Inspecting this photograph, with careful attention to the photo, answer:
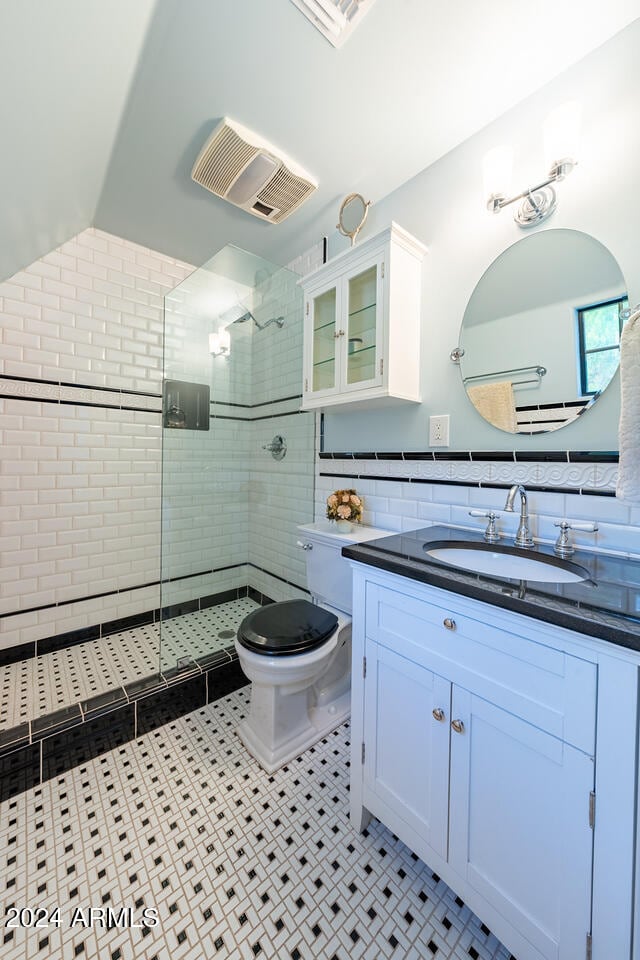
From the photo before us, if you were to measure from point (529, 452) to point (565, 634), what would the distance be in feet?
2.37

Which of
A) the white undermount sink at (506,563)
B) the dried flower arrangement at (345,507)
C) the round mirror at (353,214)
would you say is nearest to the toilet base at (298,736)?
the dried flower arrangement at (345,507)

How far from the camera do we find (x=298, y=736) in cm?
154

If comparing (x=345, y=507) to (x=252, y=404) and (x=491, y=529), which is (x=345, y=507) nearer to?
(x=491, y=529)

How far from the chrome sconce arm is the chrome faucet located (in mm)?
934

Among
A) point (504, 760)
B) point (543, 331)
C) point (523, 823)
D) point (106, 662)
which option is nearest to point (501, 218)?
point (543, 331)

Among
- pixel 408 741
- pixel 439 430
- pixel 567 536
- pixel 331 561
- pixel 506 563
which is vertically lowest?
pixel 408 741

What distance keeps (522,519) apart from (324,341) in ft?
4.03

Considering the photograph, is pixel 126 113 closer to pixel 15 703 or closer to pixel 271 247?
pixel 271 247

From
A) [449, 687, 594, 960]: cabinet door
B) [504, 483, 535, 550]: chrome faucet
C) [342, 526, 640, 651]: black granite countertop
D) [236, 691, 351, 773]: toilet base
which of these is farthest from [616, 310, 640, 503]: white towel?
[236, 691, 351, 773]: toilet base

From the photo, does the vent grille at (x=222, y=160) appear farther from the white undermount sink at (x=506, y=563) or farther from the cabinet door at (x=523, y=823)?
the cabinet door at (x=523, y=823)

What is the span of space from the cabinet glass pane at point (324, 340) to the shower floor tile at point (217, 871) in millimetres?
1693

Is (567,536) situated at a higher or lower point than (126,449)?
lower

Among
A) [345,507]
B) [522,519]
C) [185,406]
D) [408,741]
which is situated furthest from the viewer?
[185,406]

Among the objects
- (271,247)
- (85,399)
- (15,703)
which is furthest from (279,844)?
(271,247)
